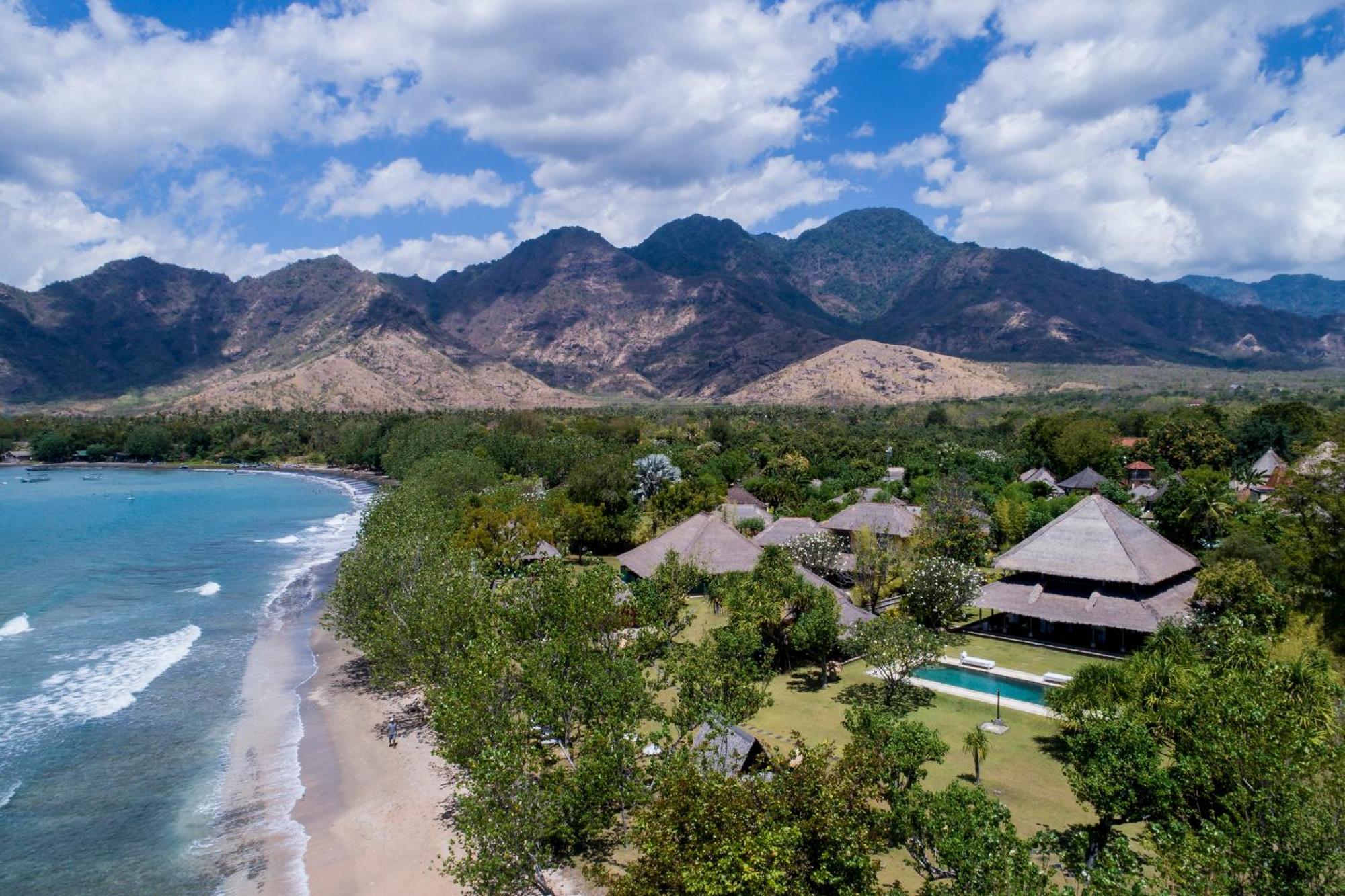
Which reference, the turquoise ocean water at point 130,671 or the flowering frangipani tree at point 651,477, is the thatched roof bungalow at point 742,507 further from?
the turquoise ocean water at point 130,671

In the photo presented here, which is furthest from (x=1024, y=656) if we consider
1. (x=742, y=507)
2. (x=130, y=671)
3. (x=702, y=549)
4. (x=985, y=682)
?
(x=130, y=671)

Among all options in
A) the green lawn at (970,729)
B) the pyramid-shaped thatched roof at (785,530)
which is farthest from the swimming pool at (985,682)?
the pyramid-shaped thatched roof at (785,530)

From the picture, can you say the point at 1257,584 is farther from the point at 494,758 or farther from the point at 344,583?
the point at 344,583

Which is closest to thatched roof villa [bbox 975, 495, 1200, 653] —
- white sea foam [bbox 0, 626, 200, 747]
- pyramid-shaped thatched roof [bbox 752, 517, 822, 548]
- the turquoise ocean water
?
pyramid-shaped thatched roof [bbox 752, 517, 822, 548]

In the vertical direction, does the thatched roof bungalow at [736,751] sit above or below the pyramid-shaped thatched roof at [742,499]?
below

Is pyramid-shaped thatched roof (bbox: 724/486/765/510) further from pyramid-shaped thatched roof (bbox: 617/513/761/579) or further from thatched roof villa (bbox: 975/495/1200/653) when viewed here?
thatched roof villa (bbox: 975/495/1200/653)
